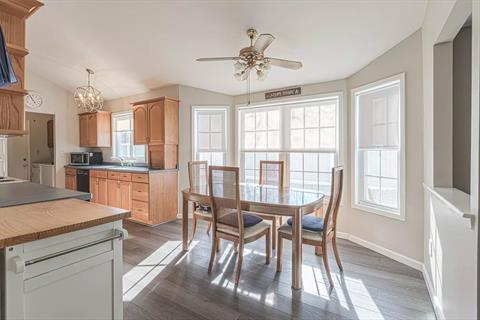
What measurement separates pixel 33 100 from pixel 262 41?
17.0 feet

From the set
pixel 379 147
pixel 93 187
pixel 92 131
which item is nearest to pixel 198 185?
pixel 379 147

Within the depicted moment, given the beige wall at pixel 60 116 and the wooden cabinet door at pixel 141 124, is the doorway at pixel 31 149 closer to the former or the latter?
the beige wall at pixel 60 116

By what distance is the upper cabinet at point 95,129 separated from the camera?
550 centimetres

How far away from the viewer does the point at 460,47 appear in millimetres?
2010

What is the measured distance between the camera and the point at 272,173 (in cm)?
358

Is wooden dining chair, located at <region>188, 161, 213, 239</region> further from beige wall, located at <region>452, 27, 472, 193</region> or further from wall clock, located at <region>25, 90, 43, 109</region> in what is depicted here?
wall clock, located at <region>25, 90, 43, 109</region>

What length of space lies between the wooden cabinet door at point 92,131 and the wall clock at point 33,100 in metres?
0.91

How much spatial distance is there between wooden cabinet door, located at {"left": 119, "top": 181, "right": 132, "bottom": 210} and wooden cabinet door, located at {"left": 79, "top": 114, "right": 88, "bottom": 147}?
2.06 meters

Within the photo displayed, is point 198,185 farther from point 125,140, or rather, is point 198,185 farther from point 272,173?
point 125,140

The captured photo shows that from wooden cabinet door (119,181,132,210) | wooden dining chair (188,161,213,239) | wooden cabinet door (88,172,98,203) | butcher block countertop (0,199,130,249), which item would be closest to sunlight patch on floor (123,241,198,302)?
wooden dining chair (188,161,213,239)

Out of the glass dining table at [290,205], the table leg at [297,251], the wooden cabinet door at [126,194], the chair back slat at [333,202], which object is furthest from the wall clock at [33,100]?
the chair back slat at [333,202]

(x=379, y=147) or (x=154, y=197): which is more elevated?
(x=379, y=147)

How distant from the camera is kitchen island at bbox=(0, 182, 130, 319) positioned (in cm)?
102

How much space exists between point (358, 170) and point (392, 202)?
61cm
